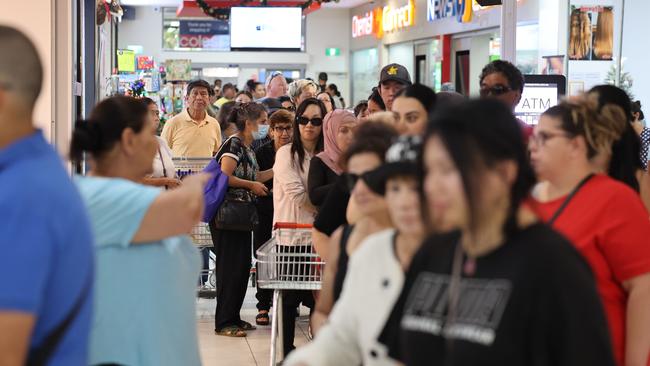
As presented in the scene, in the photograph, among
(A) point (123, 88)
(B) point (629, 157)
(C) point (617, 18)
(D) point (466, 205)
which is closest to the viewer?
(D) point (466, 205)

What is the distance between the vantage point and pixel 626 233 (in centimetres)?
309

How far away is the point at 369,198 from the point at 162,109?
13.3m

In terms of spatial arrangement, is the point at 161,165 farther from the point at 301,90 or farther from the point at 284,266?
Answer: the point at 301,90

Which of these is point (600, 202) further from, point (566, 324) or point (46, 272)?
point (46, 272)

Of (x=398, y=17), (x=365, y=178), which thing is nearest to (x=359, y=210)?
(x=365, y=178)

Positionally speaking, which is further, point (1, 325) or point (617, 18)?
point (617, 18)

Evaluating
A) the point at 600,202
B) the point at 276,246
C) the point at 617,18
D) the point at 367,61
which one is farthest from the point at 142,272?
the point at 367,61

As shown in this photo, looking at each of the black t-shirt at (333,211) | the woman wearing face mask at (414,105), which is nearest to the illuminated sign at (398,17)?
the black t-shirt at (333,211)

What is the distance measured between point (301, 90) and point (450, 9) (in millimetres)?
8530

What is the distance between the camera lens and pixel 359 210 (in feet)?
9.89

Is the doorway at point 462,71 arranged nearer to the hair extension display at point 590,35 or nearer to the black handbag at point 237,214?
the hair extension display at point 590,35

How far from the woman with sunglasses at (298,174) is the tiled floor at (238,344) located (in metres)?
0.57

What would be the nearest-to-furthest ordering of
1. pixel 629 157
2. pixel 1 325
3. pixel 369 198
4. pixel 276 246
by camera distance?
pixel 1 325, pixel 369 198, pixel 629 157, pixel 276 246

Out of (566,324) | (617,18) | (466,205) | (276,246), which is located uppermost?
(617,18)
